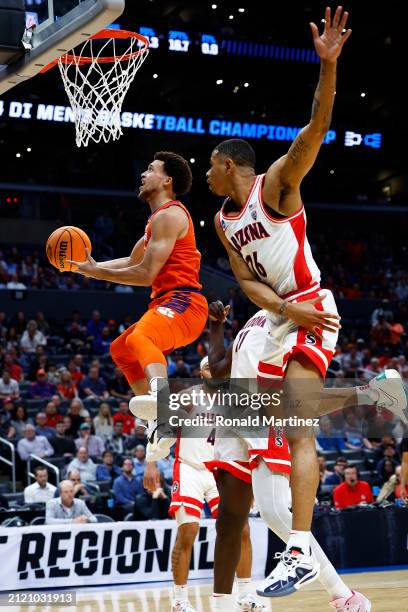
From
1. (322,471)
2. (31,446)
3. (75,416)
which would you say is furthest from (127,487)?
(322,471)

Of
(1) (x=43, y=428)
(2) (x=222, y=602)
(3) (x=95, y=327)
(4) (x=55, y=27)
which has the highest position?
(4) (x=55, y=27)

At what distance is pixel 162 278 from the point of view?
708 cm

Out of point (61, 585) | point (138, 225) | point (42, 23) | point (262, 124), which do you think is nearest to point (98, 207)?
point (138, 225)

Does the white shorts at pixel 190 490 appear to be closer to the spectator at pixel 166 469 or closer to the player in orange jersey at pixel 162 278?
the player in orange jersey at pixel 162 278

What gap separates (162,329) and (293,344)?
1730mm

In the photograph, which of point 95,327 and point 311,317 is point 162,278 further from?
point 95,327

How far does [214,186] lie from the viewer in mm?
5656

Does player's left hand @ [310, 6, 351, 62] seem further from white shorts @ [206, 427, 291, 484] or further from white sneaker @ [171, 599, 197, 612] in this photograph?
white sneaker @ [171, 599, 197, 612]

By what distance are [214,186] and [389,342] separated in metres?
17.7

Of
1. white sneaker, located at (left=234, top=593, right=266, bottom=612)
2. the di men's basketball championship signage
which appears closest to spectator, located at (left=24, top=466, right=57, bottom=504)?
the di men's basketball championship signage

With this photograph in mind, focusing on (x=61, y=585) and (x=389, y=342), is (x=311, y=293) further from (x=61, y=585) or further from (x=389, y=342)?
(x=389, y=342)

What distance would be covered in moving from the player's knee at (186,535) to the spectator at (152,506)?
3986 mm

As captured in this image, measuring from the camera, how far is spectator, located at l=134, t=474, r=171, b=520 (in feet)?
39.0

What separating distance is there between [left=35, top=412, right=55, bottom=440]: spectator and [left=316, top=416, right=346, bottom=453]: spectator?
190 inches
